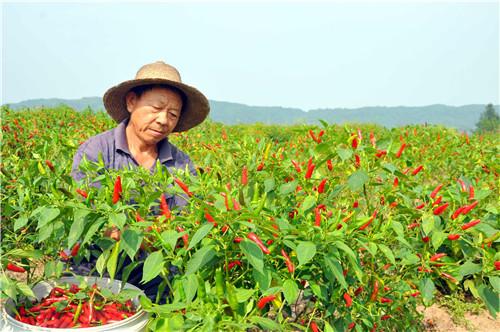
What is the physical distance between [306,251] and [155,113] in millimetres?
1738

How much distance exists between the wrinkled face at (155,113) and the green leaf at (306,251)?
167 centimetres

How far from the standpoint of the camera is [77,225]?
130 centimetres

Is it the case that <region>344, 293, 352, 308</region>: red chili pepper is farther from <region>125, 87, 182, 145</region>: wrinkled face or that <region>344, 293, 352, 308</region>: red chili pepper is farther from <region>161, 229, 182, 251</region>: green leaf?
<region>125, 87, 182, 145</region>: wrinkled face

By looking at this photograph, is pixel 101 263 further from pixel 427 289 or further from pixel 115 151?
pixel 115 151

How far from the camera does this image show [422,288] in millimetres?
1696

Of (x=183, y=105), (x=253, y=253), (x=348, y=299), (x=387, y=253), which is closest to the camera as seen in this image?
(x=253, y=253)

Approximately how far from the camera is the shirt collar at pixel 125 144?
9.30 feet

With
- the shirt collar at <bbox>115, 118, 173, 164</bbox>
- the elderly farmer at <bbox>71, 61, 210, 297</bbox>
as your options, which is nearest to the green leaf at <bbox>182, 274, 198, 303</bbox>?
the elderly farmer at <bbox>71, 61, 210, 297</bbox>

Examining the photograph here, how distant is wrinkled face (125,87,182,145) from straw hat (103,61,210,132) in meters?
0.07

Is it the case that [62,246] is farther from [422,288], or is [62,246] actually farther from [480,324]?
[480,324]

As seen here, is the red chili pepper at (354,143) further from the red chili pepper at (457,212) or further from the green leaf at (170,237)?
the green leaf at (170,237)

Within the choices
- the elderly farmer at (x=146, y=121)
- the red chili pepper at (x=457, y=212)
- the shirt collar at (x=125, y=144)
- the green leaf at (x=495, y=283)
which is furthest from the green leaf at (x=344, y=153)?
the shirt collar at (x=125, y=144)

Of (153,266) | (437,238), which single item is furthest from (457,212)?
(153,266)

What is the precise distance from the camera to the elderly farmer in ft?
8.91
